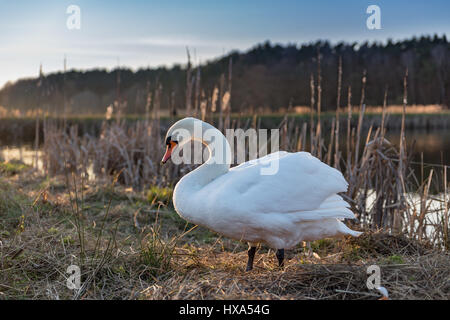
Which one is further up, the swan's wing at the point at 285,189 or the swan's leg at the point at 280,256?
the swan's wing at the point at 285,189

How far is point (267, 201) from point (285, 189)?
0.20m

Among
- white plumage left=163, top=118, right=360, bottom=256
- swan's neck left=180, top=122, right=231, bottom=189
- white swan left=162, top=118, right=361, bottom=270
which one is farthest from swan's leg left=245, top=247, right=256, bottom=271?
swan's neck left=180, top=122, right=231, bottom=189

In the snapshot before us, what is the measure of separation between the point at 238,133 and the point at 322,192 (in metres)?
3.73

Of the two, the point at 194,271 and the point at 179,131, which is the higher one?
the point at 179,131

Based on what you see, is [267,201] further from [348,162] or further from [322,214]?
[348,162]

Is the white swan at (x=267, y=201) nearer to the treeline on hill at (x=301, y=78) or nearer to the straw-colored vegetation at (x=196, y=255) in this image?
the straw-colored vegetation at (x=196, y=255)

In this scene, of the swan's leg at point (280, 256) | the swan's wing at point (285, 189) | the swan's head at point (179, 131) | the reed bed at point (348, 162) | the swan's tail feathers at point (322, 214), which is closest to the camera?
the swan's wing at point (285, 189)

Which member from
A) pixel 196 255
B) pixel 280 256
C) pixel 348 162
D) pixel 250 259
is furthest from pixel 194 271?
pixel 348 162

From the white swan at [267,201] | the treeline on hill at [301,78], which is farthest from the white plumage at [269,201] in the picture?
the treeline on hill at [301,78]

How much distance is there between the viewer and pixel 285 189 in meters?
3.34

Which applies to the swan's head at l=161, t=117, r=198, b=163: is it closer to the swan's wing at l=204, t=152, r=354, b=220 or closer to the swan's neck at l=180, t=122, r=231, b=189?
the swan's neck at l=180, t=122, r=231, b=189

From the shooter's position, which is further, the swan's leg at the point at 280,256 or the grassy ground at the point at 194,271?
the swan's leg at the point at 280,256

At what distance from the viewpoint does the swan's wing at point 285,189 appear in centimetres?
322

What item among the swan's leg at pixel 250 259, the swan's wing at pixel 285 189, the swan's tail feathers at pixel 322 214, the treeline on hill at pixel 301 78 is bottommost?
the swan's leg at pixel 250 259
